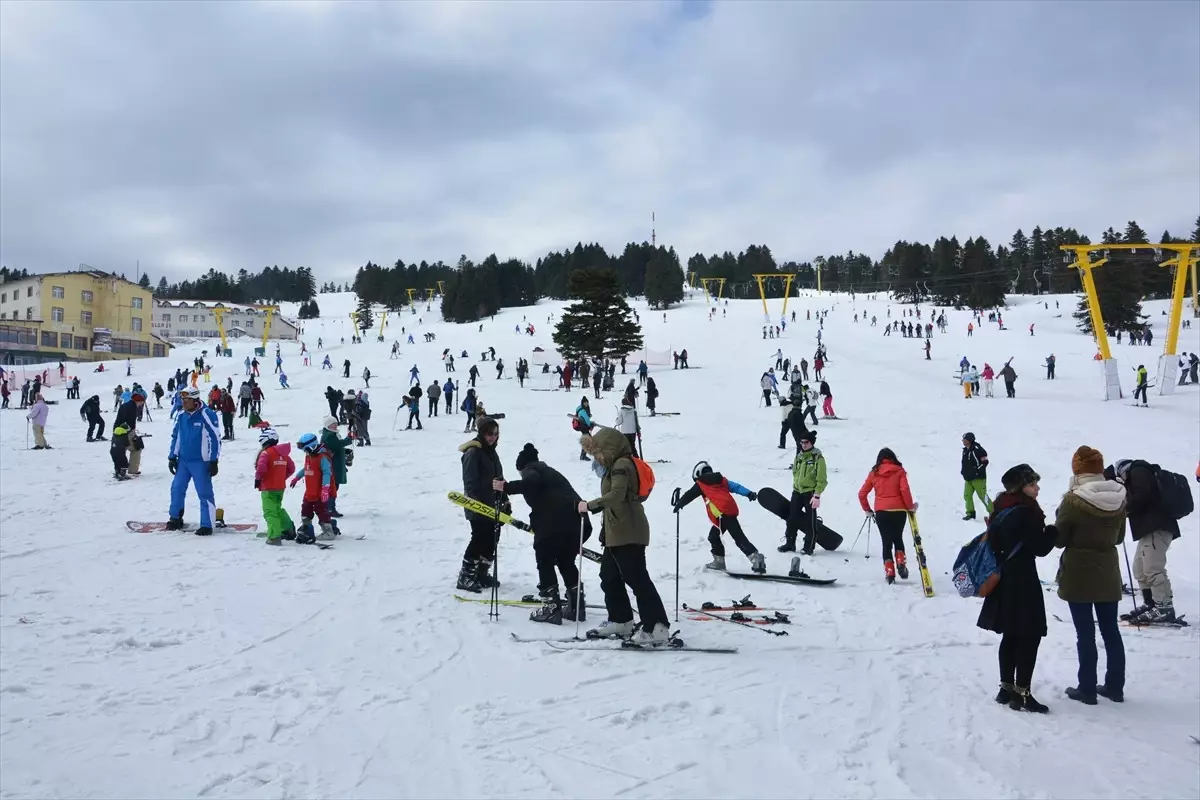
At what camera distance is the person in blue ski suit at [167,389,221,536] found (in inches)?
397

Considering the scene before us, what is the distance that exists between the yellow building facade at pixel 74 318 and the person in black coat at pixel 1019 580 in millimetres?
73474

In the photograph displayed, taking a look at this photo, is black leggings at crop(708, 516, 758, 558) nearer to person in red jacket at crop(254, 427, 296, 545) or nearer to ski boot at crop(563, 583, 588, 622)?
Answer: ski boot at crop(563, 583, 588, 622)

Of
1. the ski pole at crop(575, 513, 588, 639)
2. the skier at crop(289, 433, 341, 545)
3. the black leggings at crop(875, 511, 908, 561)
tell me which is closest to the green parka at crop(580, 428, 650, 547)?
the ski pole at crop(575, 513, 588, 639)

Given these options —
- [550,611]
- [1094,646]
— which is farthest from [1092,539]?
[550,611]

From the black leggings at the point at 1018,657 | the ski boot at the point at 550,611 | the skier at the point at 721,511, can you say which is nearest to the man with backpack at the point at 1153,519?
the black leggings at the point at 1018,657

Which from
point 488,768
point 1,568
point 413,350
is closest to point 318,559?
point 1,568

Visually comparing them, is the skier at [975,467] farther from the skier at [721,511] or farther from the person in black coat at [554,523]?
the person in black coat at [554,523]

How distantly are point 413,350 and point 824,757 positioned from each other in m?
56.1

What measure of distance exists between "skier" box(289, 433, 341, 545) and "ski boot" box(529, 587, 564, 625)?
4.20m

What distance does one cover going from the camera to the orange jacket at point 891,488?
8758mm

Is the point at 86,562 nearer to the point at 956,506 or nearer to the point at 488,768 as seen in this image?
the point at 488,768

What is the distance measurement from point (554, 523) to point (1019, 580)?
3579 millimetres

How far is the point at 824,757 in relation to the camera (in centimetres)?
431

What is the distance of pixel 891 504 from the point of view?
8.80 metres
